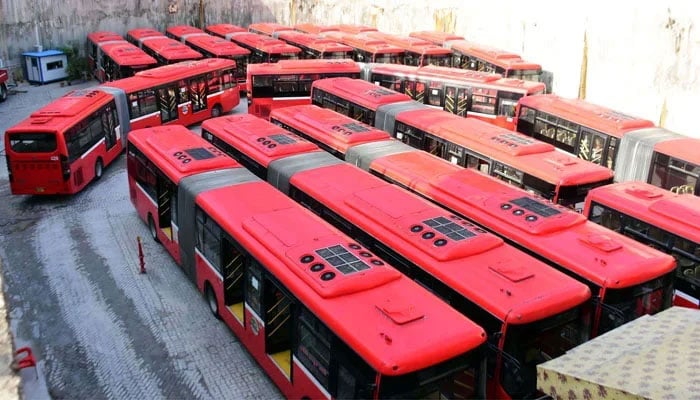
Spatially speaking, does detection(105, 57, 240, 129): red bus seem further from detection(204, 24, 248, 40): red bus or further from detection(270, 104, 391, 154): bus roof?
detection(204, 24, 248, 40): red bus

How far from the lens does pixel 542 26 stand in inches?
1182

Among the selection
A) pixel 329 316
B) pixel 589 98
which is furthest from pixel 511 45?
pixel 329 316

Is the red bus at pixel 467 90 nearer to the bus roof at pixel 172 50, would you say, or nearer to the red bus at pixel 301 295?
the bus roof at pixel 172 50

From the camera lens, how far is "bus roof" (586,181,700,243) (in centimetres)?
1126

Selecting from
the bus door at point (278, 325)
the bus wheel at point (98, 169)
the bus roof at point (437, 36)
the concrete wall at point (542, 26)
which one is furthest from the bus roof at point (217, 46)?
the bus door at point (278, 325)

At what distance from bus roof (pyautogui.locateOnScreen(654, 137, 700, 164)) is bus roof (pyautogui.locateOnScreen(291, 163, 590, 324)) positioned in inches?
296

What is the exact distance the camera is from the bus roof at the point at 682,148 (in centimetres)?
1484

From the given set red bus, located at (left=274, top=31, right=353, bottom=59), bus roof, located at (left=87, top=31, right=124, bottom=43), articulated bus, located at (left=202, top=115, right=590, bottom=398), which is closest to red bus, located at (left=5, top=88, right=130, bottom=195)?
articulated bus, located at (left=202, top=115, right=590, bottom=398)

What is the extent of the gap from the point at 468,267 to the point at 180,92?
17.9 meters

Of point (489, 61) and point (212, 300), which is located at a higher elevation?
point (489, 61)

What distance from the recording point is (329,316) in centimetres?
823

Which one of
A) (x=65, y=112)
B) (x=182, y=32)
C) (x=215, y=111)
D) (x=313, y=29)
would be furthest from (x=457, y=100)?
(x=182, y=32)

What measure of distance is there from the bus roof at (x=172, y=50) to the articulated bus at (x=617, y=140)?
1694cm

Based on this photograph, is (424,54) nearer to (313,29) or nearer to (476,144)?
(313,29)
